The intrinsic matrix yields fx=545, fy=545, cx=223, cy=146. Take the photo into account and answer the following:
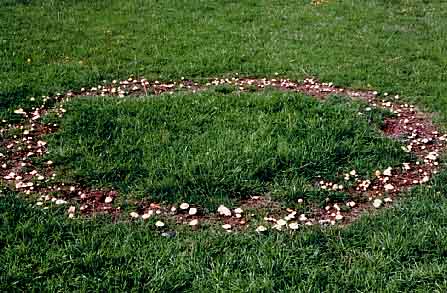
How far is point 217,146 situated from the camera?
19.1ft

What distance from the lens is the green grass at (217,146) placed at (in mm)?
5246

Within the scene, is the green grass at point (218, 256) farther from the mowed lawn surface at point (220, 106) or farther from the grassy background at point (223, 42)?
the grassy background at point (223, 42)

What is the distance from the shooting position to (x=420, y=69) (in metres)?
8.68

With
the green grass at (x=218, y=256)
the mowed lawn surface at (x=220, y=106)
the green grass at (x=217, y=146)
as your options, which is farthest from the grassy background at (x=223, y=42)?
the green grass at (x=218, y=256)

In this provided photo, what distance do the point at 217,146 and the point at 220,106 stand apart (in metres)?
1.24

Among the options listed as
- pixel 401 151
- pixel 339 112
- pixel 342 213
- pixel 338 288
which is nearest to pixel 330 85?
pixel 339 112

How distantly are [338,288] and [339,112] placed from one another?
10.5ft

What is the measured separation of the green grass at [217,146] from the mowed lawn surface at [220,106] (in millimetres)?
39

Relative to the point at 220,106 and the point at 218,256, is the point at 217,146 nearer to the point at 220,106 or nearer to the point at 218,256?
the point at 220,106

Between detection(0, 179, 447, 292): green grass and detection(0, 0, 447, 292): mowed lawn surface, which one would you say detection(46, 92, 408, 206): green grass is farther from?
detection(0, 179, 447, 292): green grass

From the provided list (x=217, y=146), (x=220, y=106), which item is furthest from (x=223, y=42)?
(x=217, y=146)

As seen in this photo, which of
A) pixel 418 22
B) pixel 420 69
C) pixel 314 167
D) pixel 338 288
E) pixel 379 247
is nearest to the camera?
pixel 338 288

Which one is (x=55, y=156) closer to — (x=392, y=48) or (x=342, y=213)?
(x=342, y=213)

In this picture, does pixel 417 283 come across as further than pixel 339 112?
No
